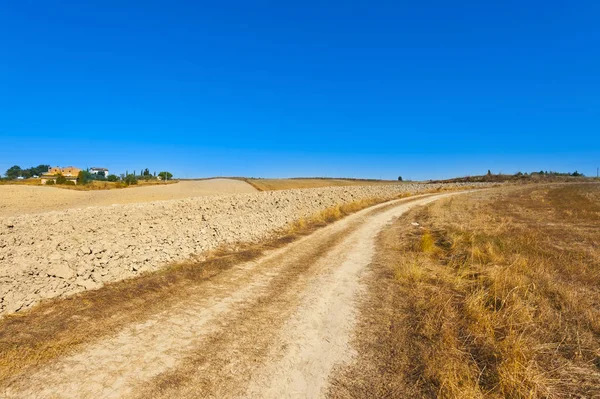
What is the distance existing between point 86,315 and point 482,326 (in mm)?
7864

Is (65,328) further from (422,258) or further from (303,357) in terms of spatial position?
(422,258)

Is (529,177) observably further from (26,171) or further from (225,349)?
(26,171)

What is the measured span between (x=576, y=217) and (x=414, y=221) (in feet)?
34.1

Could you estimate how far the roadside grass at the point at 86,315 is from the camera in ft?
14.7

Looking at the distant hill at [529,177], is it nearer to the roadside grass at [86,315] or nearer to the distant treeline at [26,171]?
the roadside grass at [86,315]

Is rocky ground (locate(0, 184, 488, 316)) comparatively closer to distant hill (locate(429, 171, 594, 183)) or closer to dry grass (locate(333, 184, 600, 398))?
dry grass (locate(333, 184, 600, 398))

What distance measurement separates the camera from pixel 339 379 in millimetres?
4172

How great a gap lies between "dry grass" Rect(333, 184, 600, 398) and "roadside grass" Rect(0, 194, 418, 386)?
4.42m

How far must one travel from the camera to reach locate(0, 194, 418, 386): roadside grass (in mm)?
4473

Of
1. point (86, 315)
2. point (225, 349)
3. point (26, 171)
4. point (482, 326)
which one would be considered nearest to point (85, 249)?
point (86, 315)

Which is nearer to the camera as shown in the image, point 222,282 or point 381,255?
point 222,282

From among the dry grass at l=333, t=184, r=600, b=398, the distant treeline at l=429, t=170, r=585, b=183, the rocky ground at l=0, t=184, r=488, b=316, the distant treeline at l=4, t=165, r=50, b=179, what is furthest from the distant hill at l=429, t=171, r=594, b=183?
the distant treeline at l=4, t=165, r=50, b=179

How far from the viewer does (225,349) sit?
475 cm

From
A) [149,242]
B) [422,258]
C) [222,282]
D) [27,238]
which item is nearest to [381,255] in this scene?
[422,258]
